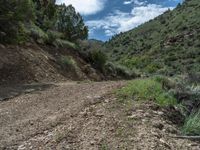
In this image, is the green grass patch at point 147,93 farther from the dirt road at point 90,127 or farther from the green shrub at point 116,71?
the green shrub at point 116,71

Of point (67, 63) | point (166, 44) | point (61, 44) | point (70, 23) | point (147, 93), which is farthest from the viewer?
point (166, 44)

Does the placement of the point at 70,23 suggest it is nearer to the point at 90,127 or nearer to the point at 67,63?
the point at 67,63

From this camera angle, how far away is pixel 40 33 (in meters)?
25.4

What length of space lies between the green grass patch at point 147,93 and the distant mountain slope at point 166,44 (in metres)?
39.1

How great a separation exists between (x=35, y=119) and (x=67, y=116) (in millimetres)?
813

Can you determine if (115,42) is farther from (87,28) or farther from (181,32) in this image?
(87,28)

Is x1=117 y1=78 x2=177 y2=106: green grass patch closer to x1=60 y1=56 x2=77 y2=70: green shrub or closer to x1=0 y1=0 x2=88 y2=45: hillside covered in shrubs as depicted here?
x1=0 y1=0 x2=88 y2=45: hillside covered in shrubs

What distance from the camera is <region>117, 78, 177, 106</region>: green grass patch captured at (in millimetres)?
10425

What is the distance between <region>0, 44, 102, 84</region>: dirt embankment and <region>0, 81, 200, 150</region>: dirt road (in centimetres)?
745

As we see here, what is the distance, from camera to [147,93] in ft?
36.2

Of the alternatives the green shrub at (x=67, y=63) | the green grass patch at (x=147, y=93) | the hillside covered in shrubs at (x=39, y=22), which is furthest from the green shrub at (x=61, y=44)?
the green grass patch at (x=147, y=93)

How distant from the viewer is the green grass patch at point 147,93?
34.2ft

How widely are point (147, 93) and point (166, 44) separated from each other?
54.0 metres

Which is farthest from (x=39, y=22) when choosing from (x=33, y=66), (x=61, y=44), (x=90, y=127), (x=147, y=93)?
(x=90, y=127)
